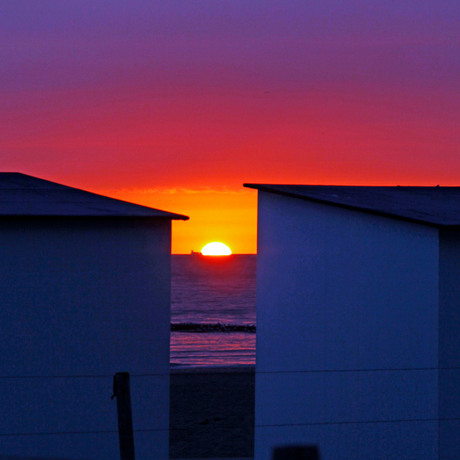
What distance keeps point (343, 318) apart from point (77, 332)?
11.9ft

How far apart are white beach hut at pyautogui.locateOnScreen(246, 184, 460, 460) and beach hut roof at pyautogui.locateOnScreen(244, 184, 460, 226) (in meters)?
0.03

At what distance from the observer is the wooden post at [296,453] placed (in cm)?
202

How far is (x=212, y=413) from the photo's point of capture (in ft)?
60.2

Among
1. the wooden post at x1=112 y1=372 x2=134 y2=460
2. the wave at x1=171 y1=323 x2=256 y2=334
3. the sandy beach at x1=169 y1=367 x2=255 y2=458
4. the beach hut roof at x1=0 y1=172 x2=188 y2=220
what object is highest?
the beach hut roof at x1=0 y1=172 x2=188 y2=220

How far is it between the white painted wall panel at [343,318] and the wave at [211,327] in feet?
121

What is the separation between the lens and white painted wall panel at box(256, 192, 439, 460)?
858 cm

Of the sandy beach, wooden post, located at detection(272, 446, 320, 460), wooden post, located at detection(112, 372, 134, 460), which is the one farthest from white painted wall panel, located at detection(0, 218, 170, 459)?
wooden post, located at detection(272, 446, 320, 460)

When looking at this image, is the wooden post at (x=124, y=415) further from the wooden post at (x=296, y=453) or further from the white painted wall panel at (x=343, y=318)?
the white painted wall panel at (x=343, y=318)

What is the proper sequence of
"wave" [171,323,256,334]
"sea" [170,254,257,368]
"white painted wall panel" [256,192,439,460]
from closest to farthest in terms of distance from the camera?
"white painted wall panel" [256,192,439,460] → "sea" [170,254,257,368] → "wave" [171,323,256,334]

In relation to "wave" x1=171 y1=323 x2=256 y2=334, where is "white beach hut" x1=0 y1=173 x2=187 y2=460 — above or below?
above

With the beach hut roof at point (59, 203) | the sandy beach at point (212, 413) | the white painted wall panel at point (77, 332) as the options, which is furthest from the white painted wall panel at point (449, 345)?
the sandy beach at point (212, 413)

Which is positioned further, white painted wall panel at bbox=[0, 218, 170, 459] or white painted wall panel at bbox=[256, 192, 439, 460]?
white painted wall panel at bbox=[0, 218, 170, 459]

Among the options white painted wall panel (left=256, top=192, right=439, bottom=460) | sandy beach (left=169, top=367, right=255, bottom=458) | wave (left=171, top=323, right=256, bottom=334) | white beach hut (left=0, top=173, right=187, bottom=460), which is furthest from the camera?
wave (left=171, top=323, right=256, bottom=334)

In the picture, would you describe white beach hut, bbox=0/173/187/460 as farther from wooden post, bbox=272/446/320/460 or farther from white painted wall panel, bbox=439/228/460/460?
wooden post, bbox=272/446/320/460
